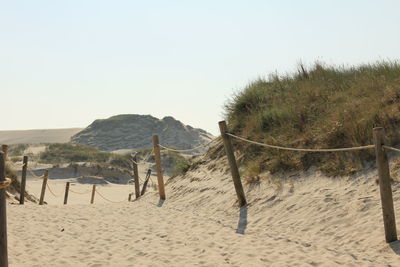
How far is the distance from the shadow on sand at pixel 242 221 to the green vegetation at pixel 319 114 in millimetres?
1199

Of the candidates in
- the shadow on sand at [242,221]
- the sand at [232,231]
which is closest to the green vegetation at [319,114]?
the sand at [232,231]

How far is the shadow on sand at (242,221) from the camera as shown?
720 cm

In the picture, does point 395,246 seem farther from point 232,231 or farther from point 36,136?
point 36,136

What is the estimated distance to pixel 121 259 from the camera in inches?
239

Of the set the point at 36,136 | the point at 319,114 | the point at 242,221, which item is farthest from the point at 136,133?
the point at 242,221

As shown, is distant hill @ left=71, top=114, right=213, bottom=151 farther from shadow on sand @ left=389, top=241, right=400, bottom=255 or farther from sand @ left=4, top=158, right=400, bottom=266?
shadow on sand @ left=389, top=241, right=400, bottom=255

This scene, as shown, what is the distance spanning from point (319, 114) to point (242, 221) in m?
3.19

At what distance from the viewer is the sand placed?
569 centimetres

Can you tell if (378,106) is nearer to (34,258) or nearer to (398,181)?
(398,181)

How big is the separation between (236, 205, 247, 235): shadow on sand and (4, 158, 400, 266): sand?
18 mm

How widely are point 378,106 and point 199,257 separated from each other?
15.0 feet

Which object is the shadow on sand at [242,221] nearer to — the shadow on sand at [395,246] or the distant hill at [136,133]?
the shadow on sand at [395,246]

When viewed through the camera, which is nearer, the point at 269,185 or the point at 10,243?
the point at 10,243

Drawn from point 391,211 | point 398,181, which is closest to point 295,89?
point 398,181
